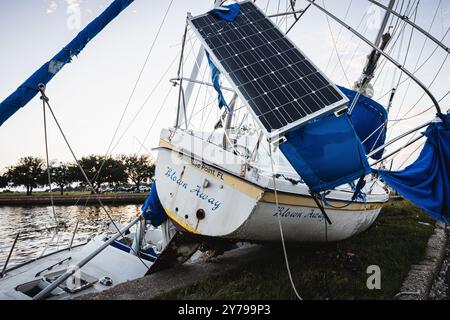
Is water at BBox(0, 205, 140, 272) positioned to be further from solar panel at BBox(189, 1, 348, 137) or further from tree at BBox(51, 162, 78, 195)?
tree at BBox(51, 162, 78, 195)

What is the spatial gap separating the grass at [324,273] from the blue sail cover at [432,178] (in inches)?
61.7

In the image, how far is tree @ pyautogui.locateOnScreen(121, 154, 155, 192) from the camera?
3066 inches

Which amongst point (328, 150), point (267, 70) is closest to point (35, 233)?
point (267, 70)

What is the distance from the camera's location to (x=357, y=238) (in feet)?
27.1

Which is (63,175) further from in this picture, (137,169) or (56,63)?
(56,63)

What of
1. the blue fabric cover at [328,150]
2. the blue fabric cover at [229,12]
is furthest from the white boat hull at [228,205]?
the blue fabric cover at [229,12]

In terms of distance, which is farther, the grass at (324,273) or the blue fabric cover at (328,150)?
the grass at (324,273)

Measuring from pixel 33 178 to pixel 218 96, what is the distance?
81.3 metres

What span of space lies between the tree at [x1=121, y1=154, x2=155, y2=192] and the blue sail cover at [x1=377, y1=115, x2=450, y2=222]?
77.1 meters

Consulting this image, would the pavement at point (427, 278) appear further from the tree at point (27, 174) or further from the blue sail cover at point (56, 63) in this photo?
the tree at point (27, 174)

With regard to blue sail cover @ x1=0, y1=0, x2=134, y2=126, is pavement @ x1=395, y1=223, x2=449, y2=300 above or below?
below

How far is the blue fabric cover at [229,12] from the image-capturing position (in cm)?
566

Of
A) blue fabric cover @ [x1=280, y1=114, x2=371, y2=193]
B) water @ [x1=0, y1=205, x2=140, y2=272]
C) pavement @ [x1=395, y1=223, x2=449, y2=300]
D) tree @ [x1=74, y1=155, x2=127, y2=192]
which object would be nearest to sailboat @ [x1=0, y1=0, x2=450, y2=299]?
blue fabric cover @ [x1=280, y1=114, x2=371, y2=193]

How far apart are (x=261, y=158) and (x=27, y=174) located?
81.6 m
